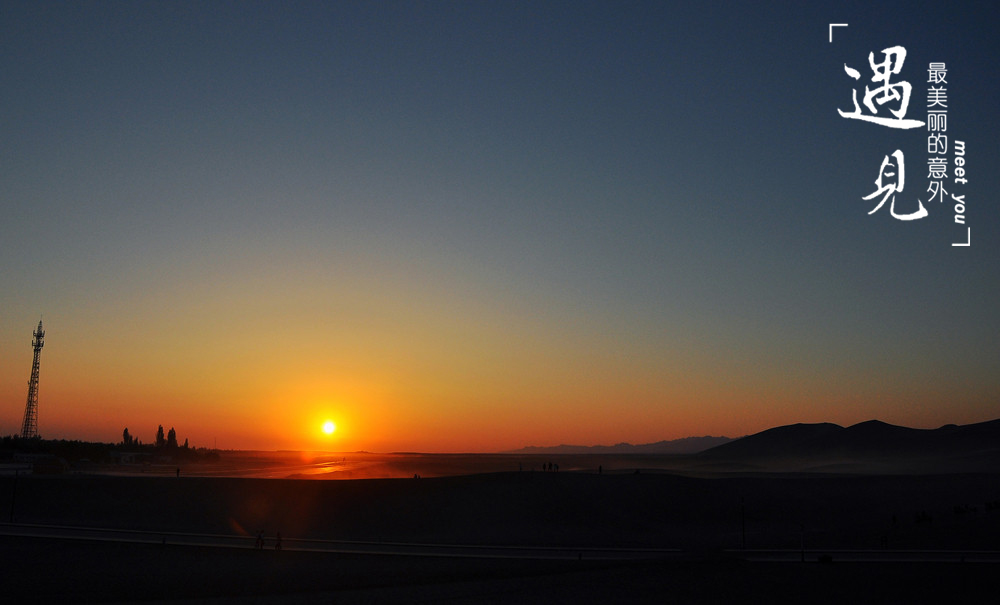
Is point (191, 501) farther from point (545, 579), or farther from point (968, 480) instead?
point (968, 480)

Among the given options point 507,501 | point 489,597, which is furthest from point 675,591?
point 507,501

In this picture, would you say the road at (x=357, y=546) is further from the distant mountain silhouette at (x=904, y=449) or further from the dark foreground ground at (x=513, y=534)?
the distant mountain silhouette at (x=904, y=449)

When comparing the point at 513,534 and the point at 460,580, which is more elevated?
the point at 460,580

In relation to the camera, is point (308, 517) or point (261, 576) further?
point (308, 517)

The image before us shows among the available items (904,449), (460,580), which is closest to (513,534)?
(460,580)

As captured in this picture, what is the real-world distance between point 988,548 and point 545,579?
24.4 meters

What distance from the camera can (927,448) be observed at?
159125 mm

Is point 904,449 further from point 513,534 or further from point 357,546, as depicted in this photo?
point 357,546

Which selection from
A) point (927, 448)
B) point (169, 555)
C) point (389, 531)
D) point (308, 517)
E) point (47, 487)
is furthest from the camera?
point (927, 448)

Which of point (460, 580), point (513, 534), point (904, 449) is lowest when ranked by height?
point (513, 534)

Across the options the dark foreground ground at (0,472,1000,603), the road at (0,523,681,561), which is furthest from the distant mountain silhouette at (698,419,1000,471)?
the road at (0,523,681,561)

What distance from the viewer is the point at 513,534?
4666 cm

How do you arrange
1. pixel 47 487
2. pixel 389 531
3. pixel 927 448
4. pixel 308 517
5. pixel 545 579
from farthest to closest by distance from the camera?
pixel 927 448 < pixel 47 487 < pixel 308 517 < pixel 389 531 < pixel 545 579

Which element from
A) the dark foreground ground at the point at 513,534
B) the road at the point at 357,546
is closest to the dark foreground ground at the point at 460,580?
the dark foreground ground at the point at 513,534
